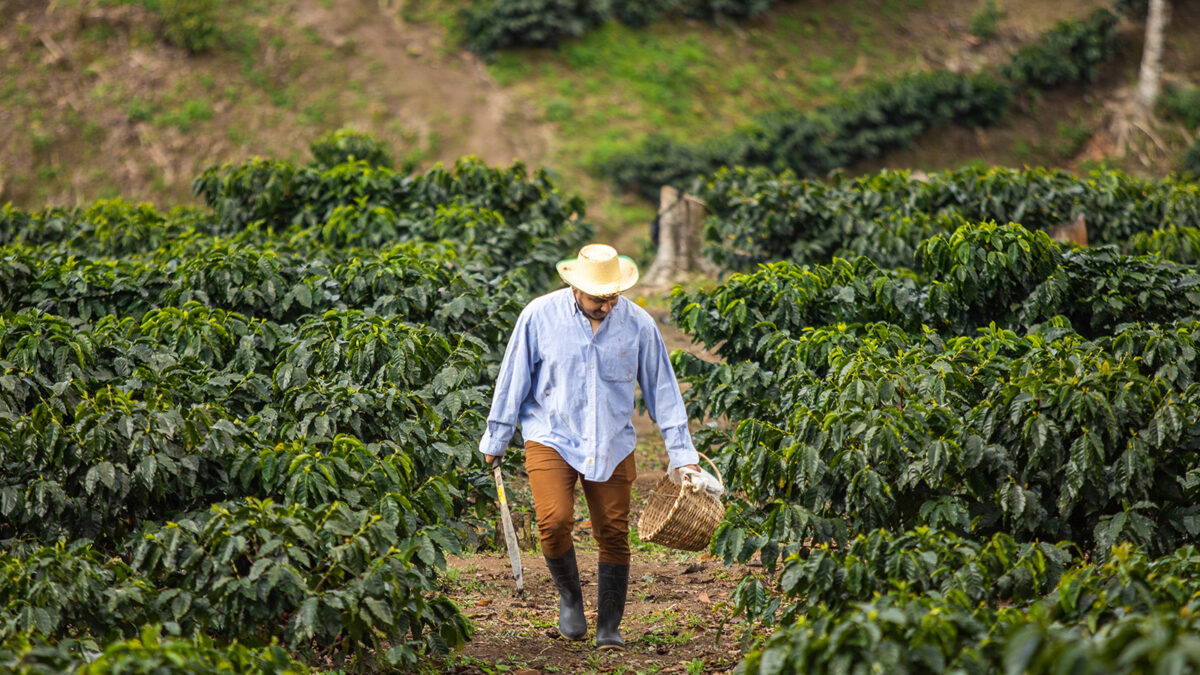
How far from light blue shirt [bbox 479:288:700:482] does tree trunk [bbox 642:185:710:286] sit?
281 inches

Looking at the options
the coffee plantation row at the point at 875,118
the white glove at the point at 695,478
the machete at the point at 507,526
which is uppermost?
the coffee plantation row at the point at 875,118

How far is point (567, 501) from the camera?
4352 millimetres

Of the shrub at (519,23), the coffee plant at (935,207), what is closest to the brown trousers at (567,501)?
the coffee plant at (935,207)

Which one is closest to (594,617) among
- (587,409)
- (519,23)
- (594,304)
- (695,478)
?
(695,478)

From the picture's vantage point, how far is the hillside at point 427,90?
52.5ft

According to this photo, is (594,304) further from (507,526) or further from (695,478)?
(507,526)

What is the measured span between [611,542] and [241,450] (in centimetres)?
153

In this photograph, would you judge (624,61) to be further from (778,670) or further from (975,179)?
(778,670)

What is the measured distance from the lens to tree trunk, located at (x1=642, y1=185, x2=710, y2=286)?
1162 cm

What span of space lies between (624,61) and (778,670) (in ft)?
54.3

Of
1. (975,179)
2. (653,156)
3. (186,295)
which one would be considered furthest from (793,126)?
(186,295)

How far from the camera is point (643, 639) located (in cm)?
467

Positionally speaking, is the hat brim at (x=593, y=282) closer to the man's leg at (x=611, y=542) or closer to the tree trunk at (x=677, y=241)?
the man's leg at (x=611, y=542)

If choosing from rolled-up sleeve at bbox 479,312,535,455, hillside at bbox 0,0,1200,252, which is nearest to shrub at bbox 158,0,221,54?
hillside at bbox 0,0,1200,252
